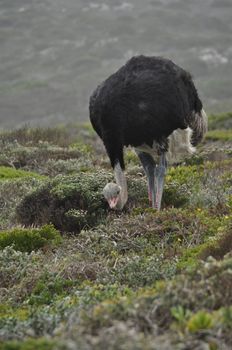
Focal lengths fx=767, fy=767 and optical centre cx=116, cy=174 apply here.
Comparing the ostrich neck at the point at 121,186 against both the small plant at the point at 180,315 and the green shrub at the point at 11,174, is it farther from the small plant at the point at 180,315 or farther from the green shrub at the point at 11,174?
the small plant at the point at 180,315

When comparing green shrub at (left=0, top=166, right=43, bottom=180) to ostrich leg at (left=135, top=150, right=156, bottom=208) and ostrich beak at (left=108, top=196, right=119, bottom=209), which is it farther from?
ostrich beak at (left=108, top=196, right=119, bottom=209)

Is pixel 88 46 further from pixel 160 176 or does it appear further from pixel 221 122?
pixel 160 176

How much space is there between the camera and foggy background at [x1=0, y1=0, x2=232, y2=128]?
232ft

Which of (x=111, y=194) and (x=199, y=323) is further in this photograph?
(x=111, y=194)

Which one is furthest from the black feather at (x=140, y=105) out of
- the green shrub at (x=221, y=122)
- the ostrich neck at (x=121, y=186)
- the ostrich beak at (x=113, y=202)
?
the green shrub at (x=221, y=122)

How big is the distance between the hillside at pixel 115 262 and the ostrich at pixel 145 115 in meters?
0.43

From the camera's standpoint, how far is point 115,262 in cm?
689

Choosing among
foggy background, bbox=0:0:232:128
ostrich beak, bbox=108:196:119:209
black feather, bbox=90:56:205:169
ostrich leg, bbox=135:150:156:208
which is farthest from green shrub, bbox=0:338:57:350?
foggy background, bbox=0:0:232:128

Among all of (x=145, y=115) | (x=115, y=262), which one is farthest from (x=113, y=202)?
(x=115, y=262)

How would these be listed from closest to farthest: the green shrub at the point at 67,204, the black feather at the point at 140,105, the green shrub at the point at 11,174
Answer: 1. the black feather at the point at 140,105
2. the green shrub at the point at 67,204
3. the green shrub at the point at 11,174

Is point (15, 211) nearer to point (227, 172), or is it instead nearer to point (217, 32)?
point (227, 172)

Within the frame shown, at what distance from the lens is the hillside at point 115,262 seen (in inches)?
161

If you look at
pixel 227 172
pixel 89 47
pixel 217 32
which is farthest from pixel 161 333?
pixel 217 32

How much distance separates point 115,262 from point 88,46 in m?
87.9
